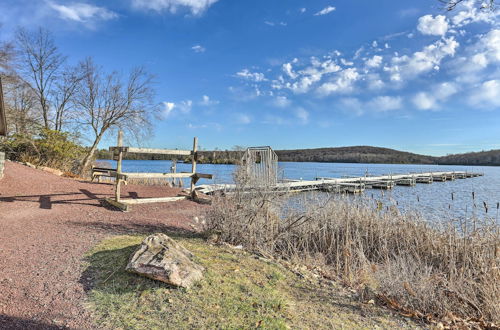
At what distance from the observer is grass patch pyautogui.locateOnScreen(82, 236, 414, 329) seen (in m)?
2.91

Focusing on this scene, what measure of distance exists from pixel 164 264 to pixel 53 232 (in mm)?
3473

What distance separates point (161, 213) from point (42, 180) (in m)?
6.17

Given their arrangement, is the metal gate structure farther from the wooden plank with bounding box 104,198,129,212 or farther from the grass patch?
the wooden plank with bounding box 104,198,129,212

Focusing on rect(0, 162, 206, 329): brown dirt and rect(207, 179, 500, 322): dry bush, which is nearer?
rect(0, 162, 206, 329): brown dirt

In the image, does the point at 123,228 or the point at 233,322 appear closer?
the point at 233,322

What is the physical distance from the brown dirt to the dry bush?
151cm

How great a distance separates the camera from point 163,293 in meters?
3.29

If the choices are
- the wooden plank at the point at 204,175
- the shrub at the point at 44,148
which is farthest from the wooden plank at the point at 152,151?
the shrub at the point at 44,148

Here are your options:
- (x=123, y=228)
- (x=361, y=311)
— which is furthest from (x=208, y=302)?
(x=123, y=228)

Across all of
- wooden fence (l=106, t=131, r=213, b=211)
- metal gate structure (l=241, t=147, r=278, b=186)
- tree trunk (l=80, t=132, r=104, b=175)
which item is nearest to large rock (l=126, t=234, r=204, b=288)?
metal gate structure (l=241, t=147, r=278, b=186)

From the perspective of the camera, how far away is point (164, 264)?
3531mm

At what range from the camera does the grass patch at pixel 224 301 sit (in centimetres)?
291

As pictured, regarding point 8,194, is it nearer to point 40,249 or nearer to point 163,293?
point 40,249

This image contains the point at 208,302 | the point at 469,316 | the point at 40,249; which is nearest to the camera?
the point at 208,302
